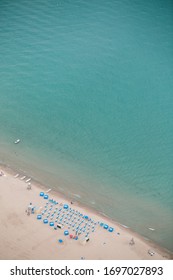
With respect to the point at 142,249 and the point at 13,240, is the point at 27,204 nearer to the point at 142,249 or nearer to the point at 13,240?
the point at 13,240

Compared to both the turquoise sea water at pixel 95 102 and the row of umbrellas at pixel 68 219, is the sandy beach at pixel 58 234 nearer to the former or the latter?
the row of umbrellas at pixel 68 219

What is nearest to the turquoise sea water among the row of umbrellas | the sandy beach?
the sandy beach

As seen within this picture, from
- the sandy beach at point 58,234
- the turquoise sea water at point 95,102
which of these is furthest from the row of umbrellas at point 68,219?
the turquoise sea water at point 95,102

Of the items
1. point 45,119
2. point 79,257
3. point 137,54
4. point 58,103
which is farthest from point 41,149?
point 137,54

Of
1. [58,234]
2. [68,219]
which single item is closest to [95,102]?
[68,219]

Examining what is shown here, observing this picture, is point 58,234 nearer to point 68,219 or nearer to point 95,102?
point 68,219

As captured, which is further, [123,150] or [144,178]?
[123,150]

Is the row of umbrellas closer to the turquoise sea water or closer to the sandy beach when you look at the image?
the sandy beach
